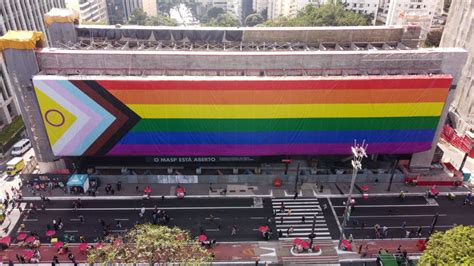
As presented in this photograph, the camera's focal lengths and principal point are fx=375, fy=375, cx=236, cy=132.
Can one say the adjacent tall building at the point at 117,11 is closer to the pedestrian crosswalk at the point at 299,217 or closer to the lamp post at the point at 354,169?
the pedestrian crosswalk at the point at 299,217

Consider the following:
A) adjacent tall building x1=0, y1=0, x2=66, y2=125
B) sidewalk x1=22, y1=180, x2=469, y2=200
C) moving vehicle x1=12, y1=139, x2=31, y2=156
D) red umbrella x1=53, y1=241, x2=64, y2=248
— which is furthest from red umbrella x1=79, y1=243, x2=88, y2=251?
adjacent tall building x1=0, y1=0, x2=66, y2=125

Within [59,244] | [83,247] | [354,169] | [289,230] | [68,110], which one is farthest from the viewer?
[68,110]

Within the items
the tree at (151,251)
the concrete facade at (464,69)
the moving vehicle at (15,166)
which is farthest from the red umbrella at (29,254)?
the concrete facade at (464,69)

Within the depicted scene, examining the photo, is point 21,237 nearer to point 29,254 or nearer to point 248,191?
point 29,254

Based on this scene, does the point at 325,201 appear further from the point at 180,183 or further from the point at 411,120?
the point at 180,183

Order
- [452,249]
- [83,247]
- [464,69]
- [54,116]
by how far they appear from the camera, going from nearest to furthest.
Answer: [452,249]
[83,247]
[54,116]
[464,69]

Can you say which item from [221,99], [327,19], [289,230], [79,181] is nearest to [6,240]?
[79,181]

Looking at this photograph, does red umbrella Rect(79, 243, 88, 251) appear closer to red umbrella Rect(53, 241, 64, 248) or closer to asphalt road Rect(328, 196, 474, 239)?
red umbrella Rect(53, 241, 64, 248)

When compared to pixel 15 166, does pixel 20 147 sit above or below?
below
